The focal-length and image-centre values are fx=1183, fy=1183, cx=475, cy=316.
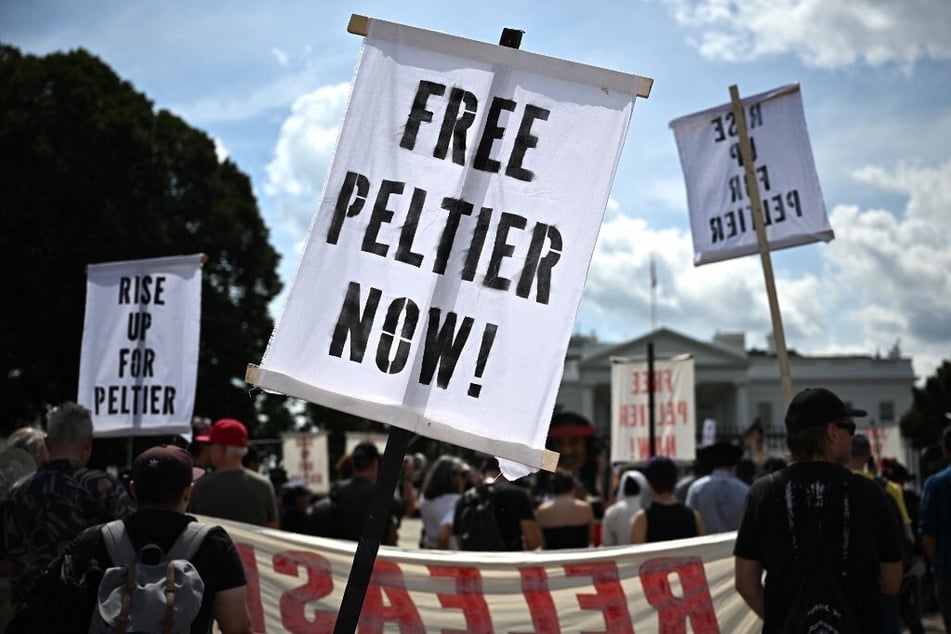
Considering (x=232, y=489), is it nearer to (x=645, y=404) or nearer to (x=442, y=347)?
(x=442, y=347)

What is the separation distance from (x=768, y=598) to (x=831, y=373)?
93.9 metres

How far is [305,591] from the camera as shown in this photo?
5.99 metres

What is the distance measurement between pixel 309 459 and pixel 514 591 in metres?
21.9

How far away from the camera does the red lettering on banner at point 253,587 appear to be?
5.97 meters

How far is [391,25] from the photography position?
3.72m

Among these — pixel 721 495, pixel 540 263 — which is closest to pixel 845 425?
pixel 540 263

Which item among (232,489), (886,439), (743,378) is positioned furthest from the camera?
(743,378)

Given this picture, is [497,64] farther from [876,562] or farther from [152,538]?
[876,562]

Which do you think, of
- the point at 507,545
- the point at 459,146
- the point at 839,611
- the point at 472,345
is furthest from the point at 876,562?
the point at 507,545

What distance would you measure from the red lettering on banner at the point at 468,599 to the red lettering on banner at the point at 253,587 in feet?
2.96

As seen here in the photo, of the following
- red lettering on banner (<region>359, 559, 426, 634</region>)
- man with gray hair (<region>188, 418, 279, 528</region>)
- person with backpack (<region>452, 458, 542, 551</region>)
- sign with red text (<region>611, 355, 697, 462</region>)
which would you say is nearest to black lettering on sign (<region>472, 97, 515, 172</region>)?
red lettering on banner (<region>359, 559, 426, 634</region>)

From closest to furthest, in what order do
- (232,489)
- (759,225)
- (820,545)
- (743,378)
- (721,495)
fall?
(820,545), (232,489), (759,225), (721,495), (743,378)

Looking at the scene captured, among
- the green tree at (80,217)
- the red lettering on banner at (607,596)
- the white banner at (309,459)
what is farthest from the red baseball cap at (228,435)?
the green tree at (80,217)

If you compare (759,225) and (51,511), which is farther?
(759,225)
